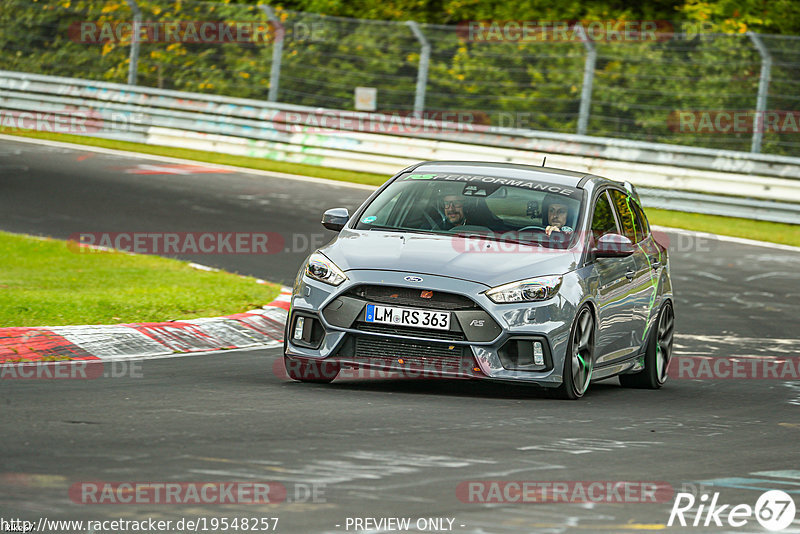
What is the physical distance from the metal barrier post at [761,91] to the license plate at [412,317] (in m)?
16.2

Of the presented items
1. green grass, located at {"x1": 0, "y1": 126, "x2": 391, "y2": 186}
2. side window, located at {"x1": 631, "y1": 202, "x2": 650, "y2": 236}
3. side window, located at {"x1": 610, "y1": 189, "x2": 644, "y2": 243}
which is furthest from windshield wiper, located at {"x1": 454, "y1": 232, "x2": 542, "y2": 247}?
green grass, located at {"x1": 0, "y1": 126, "x2": 391, "y2": 186}

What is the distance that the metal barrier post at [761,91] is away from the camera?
23562mm

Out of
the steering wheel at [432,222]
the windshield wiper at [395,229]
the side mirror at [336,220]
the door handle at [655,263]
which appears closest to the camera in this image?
the windshield wiper at [395,229]

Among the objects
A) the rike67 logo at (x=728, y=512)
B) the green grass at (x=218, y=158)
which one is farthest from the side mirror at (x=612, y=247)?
the green grass at (x=218, y=158)

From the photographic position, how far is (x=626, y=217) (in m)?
11.0

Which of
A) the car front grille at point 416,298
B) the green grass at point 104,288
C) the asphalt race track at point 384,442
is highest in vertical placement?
the car front grille at point 416,298

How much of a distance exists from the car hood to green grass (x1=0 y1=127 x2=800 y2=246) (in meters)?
12.5

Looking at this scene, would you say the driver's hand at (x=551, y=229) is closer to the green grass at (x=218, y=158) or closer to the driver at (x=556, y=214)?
the driver at (x=556, y=214)

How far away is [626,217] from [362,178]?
1419 cm

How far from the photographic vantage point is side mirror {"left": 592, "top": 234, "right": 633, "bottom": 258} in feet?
31.3

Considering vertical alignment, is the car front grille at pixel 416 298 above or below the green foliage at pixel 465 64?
below

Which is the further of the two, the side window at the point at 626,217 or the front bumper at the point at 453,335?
the side window at the point at 626,217

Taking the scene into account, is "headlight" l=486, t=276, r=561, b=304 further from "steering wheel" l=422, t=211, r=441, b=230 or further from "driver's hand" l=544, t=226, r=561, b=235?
"steering wheel" l=422, t=211, r=441, b=230

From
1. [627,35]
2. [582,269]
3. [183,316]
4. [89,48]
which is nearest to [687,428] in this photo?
[582,269]
